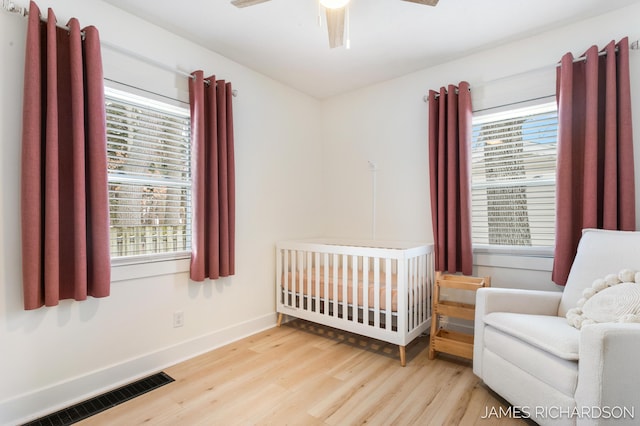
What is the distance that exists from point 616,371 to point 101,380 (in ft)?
8.60

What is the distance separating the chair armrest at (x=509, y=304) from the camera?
192 centimetres

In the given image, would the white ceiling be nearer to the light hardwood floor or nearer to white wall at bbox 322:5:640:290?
white wall at bbox 322:5:640:290

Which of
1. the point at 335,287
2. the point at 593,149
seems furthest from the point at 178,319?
the point at 593,149

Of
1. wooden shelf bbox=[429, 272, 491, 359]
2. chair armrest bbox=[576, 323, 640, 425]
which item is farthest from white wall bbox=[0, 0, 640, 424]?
chair armrest bbox=[576, 323, 640, 425]

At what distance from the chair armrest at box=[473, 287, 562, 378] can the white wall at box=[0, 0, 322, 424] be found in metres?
1.83

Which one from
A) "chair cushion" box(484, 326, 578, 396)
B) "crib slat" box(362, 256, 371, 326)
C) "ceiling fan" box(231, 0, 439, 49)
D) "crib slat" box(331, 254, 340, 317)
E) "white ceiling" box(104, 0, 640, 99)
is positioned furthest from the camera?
"crib slat" box(331, 254, 340, 317)

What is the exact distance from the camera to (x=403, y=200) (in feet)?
10.0

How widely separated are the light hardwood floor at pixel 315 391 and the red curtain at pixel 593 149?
1.09 metres

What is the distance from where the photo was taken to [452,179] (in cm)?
254

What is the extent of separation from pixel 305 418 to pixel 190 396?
2.37 feet

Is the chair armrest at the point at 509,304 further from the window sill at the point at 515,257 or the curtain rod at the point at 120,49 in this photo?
the curtain rod at the point at 120,49

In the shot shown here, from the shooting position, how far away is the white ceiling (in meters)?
2.03

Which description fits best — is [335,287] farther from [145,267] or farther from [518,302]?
[145,267]

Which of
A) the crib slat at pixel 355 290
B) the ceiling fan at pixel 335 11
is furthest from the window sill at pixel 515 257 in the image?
the ceiling fan at pixel 335 11
